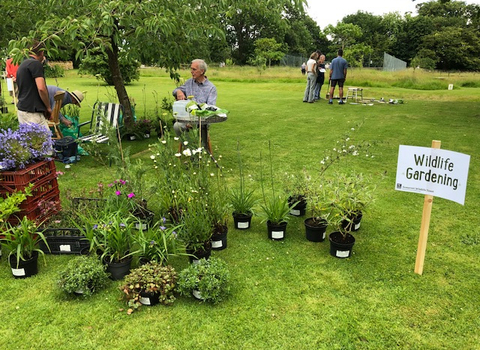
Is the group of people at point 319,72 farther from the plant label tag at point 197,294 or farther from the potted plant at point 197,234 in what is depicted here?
the plant label tag at point 197,294

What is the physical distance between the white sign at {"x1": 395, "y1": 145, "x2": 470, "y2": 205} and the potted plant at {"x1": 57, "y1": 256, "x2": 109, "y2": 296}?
2.29 meters

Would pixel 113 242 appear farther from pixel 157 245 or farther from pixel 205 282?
pixel 205 282

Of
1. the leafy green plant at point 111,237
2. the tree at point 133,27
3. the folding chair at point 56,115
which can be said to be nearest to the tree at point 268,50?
the tree at point 133,27

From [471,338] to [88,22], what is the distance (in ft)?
14.7

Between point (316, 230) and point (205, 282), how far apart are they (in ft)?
4.34

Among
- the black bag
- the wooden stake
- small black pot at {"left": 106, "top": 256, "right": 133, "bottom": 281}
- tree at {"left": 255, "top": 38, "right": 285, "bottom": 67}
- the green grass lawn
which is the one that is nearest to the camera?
the green grass lawn

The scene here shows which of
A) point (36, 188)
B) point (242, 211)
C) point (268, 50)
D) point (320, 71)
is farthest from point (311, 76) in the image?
point (268, 50)

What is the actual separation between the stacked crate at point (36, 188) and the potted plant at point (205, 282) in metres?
1.57

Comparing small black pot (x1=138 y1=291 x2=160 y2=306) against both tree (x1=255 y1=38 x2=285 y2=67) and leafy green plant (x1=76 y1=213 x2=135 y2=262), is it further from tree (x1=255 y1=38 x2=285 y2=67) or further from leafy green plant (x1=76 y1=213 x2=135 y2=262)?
tree (x1=255 y1=38 x2=285 y2=67)

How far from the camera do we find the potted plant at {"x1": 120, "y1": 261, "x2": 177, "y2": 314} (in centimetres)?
252

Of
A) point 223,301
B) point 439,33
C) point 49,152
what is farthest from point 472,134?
point 439,33

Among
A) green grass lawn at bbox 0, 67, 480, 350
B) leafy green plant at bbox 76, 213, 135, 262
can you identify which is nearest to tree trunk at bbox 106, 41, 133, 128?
green grass lawn at bbox 0, 67, 480, 350

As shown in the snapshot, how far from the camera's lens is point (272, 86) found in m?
19.5

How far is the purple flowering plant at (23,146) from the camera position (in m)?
3.09
